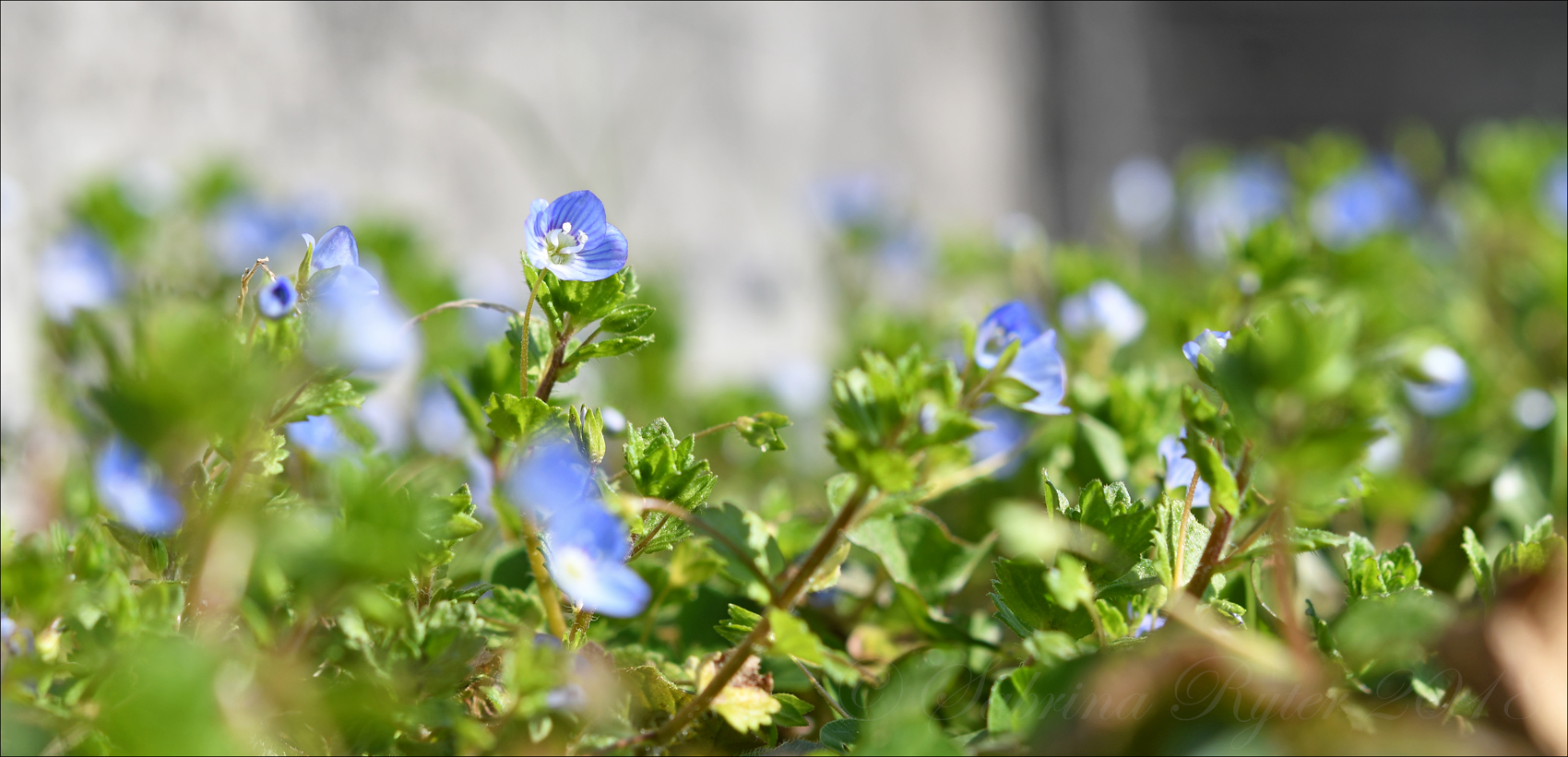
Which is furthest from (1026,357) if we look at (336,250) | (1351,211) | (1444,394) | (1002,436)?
(1351,211)

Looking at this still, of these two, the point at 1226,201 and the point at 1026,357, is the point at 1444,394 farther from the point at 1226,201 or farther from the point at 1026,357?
the point at 1226,201

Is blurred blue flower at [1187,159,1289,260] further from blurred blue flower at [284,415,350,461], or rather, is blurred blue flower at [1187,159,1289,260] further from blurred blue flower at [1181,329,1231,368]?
blurred blue flower at [284,415,350,461]

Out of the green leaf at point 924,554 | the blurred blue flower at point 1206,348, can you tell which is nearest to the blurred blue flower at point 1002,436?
the green leaf at point 924,554

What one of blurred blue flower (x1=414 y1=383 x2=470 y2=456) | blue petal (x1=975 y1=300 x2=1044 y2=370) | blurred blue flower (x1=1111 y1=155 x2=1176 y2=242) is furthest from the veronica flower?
blurred blue flower (x1=1111 y1=155 x2=1176 y2=242)

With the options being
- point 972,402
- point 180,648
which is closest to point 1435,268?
point 972,402

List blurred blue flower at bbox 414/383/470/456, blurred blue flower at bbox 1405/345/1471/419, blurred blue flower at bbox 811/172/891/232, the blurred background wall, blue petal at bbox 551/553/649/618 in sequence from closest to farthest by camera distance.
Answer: blue petal at bbox 551/553/649/618, blurred blue flower at bbox 1405/345/1471/419, blurred blue flower at bbox 414/383/470/456, the blurred background wall, blurred blue flower at bbox 811/172/891/232
